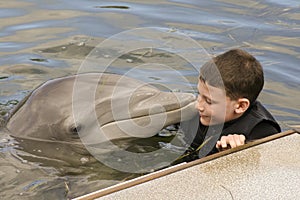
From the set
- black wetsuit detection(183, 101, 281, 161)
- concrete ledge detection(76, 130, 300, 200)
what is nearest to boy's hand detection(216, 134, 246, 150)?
concrete ledge detection(76, 130, 300, 200)

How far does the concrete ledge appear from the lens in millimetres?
3309

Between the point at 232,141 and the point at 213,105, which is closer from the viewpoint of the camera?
the point at 232,141

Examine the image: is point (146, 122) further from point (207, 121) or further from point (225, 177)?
point (225, 177)

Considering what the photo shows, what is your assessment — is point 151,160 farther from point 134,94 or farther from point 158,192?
point 158,192

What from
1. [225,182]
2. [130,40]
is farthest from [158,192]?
[130,40]

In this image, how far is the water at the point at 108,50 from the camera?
15.1 feet

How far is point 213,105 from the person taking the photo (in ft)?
14.5

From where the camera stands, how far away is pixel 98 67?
6.79 m

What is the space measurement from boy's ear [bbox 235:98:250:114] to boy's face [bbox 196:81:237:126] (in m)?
0.02

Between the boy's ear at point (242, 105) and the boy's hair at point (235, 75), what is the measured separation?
0.10ft

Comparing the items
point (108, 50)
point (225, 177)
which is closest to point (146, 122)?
point (225, 177)

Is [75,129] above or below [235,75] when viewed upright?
below

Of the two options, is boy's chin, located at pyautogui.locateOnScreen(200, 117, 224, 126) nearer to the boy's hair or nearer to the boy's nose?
the boy's nose

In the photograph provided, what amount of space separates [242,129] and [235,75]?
0.41 m
